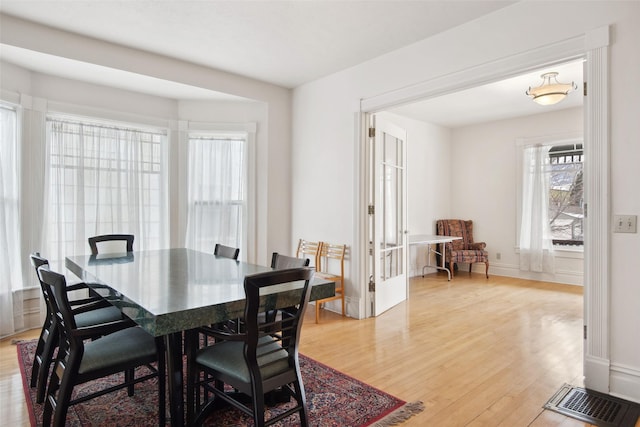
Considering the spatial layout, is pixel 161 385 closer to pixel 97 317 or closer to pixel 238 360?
pixel 238 360

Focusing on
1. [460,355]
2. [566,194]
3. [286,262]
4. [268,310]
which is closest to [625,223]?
[460,355]

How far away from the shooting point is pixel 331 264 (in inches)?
170

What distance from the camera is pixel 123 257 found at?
300 cm

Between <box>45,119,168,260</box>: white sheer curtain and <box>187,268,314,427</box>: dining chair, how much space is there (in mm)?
2839

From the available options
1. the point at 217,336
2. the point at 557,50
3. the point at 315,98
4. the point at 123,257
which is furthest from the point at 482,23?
the point at 123,257

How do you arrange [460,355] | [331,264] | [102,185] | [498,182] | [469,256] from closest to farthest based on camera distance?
[460,355] < [102,185] < [331,264] < [469,256] < [498,182]

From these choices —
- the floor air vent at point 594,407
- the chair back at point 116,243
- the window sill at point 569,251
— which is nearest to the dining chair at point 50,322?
the chair back at point 116,243

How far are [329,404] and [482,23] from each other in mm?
3044

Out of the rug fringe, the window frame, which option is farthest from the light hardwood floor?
the window frame

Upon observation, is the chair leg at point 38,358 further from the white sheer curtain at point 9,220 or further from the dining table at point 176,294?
the white sheer curtain at point 9,220

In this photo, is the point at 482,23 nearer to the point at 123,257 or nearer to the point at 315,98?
the point at 315,98

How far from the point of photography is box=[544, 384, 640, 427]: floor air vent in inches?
81.3

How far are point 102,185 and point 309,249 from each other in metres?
2.41

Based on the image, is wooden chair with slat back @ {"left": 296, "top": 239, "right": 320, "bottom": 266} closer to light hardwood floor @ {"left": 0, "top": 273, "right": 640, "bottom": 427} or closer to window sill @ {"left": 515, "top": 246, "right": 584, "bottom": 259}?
light hardwood floor @ {"left": 0, "top": 273, "right": 640, "bottom": 427}
